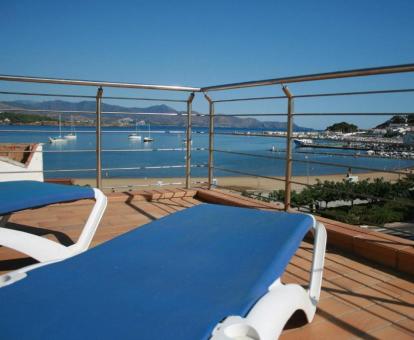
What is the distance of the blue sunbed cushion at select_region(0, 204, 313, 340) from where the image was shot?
0.81 m

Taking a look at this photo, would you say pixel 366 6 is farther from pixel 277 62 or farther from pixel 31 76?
pixel 31 76

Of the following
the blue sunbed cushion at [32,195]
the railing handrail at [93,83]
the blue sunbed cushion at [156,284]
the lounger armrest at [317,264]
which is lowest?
the lounger armrest at [317,264]

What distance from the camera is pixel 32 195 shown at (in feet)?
6.14

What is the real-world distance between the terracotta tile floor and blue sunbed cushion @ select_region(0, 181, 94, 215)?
378 mm

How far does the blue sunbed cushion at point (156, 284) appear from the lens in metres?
0.81

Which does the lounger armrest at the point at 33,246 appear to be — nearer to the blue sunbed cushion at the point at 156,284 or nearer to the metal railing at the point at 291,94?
the blue sunbed cushion at the point at 156,284

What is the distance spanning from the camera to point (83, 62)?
124ft

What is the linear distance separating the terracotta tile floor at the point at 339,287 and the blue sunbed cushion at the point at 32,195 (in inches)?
14.9

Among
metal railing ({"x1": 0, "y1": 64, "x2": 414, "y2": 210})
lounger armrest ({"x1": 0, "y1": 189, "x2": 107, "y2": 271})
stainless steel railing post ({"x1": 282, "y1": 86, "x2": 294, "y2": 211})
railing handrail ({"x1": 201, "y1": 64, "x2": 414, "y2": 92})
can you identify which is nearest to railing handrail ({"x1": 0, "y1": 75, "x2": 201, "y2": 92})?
metal railing ({"x1": 0, "y1": 64, "x2": 414, "y2": 210})

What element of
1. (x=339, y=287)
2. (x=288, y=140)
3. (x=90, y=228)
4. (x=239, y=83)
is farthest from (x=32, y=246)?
(x=239, y=83)

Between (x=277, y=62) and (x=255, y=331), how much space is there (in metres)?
39.9

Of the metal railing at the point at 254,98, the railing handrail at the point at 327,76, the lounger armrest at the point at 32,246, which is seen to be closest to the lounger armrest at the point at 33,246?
the lounger armrest at the point at 32,246

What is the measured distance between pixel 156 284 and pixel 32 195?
3.75 feet

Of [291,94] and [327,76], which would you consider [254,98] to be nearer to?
[291,94]
